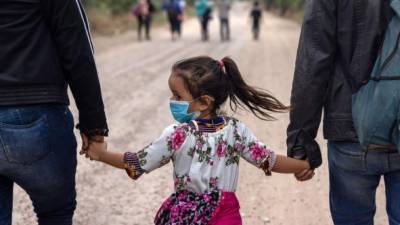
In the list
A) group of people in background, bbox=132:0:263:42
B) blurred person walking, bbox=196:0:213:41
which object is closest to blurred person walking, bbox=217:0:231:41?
group of people in background, bbox=132:0:263:42

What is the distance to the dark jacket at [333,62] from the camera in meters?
2.56

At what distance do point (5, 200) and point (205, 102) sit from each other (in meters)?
1.01

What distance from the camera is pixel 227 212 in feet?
9.07

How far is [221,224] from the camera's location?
274 cm

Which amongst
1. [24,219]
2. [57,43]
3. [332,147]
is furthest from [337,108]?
[24,219]

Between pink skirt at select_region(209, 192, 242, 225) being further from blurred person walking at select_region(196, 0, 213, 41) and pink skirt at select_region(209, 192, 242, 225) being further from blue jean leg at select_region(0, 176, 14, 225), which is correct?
blurred person walking at select_region(196, 0, 213, 41)

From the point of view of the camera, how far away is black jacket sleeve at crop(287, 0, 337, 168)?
2.69 metres

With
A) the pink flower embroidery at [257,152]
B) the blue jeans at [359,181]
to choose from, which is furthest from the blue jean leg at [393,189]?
the pink flower embroidery at [257,152]

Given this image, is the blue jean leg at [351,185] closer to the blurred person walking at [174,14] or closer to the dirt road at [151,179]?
the dirt road at [151,179]

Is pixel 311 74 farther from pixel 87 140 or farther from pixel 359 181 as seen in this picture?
pixel 87 140

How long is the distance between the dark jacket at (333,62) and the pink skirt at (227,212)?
16.1 inches

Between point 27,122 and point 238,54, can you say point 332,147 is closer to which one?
point 27,122

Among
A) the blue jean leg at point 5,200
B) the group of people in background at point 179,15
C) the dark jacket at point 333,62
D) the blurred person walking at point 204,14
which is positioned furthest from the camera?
the blurred person walking at point 204,14

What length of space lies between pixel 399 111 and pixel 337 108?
1.12 feet
